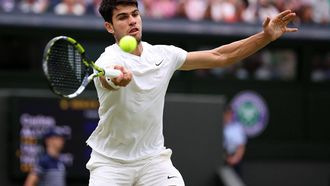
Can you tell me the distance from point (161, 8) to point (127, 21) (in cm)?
796

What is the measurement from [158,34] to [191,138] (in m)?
2.66

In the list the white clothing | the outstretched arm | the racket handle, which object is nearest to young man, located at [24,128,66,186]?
the white clothing

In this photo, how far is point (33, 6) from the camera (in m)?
13.9

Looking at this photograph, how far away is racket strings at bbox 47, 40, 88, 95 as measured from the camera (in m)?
6.30

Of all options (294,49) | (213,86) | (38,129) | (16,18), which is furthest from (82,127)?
(294,49)

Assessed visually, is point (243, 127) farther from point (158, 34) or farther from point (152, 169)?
point (152, 169)

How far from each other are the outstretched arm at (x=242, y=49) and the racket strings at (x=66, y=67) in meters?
Answer: 1.03

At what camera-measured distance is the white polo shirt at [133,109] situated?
261 inches

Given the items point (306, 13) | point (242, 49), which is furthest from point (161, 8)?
point (242, 49)

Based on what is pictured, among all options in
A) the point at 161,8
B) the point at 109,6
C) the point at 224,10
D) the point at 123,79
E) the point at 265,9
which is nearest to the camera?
the point at 123,79

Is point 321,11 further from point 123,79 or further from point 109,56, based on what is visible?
point 123,79

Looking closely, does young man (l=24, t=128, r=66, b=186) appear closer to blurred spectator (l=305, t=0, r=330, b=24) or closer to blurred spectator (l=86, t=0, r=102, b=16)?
blurred spectator (l=86, t=0, r=102, b=16)

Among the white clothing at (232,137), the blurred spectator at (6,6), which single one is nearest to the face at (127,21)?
the white clothing at (232,137)

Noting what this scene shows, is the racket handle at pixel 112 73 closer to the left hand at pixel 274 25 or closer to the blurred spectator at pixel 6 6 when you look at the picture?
the left hand at pixel 274 25
